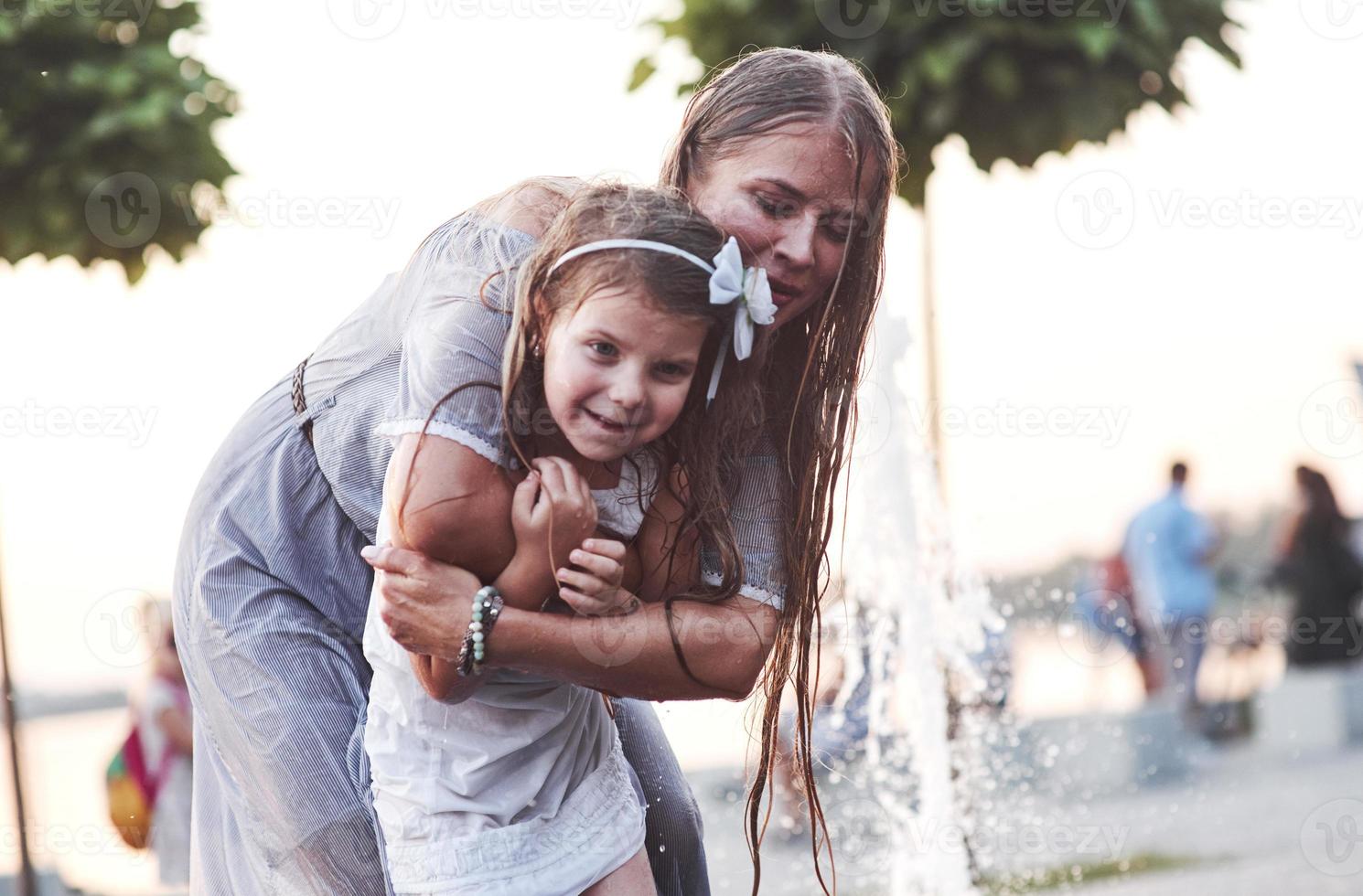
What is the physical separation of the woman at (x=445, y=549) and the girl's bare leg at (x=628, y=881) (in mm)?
240


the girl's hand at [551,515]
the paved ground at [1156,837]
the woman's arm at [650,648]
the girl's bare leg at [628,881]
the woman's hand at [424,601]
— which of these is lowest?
the paved ground at [1156,837]

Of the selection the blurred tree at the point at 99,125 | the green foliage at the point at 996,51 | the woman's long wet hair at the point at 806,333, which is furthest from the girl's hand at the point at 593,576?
the blurred tree at the point at 99,125

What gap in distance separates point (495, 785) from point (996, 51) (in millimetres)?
3233

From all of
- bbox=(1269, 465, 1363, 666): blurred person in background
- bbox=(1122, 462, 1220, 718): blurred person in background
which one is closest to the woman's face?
bbox=(1122, 462, 1220, 718): blurred person in background

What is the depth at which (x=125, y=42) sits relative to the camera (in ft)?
15.0

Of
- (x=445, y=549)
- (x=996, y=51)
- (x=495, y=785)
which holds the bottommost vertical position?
(x=495, y=785)

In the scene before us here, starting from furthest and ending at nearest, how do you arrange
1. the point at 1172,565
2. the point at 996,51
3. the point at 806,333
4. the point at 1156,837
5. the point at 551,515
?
the point at 1172,565
the point at 1156,837
the point at 996,51
the point at 806,333
the point at 551,515

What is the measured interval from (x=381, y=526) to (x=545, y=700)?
0.30m

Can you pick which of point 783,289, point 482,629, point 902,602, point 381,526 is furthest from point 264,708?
point 902,602

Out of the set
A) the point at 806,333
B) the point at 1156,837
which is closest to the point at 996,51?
the point at 806,333

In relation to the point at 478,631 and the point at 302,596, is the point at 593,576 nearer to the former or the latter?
the point at 478,631

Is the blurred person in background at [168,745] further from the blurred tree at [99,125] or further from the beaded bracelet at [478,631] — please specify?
the beaded bracelet at [478,631]

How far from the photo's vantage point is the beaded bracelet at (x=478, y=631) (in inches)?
66.0

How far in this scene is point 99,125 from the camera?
4.42 meters
